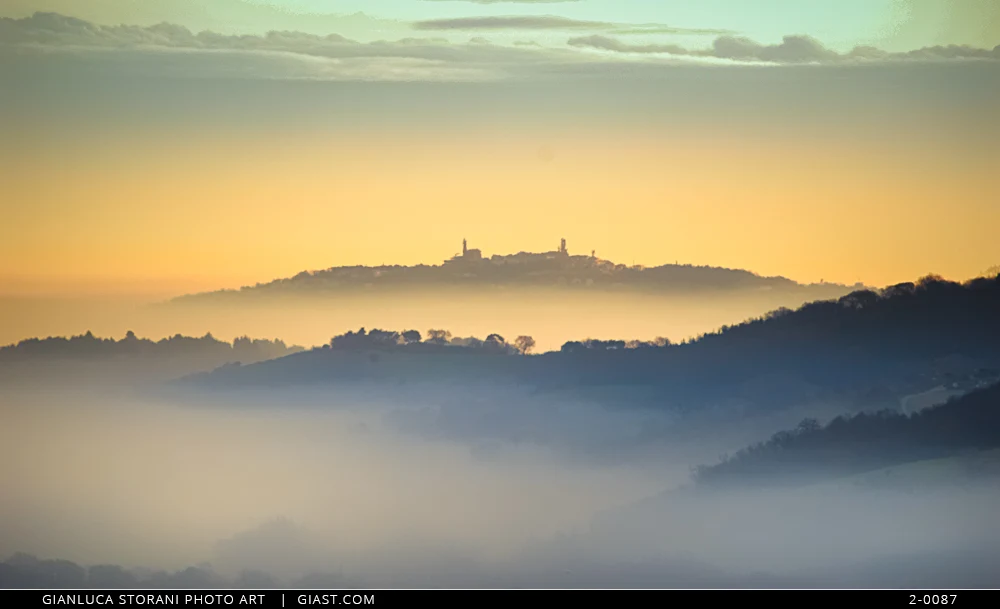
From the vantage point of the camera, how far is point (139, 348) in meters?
8.34

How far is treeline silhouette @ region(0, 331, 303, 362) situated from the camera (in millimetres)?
8141

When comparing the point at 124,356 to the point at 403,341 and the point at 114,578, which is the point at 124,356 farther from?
the point at 403,341

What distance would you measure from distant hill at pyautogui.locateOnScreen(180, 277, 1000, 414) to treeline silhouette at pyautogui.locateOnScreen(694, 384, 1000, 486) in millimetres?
237

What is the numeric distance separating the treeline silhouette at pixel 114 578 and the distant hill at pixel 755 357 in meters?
1.46

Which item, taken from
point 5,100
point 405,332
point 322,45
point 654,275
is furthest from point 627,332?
point 5,100

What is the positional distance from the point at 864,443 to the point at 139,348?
5713mm

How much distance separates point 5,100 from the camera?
26.1 feet
